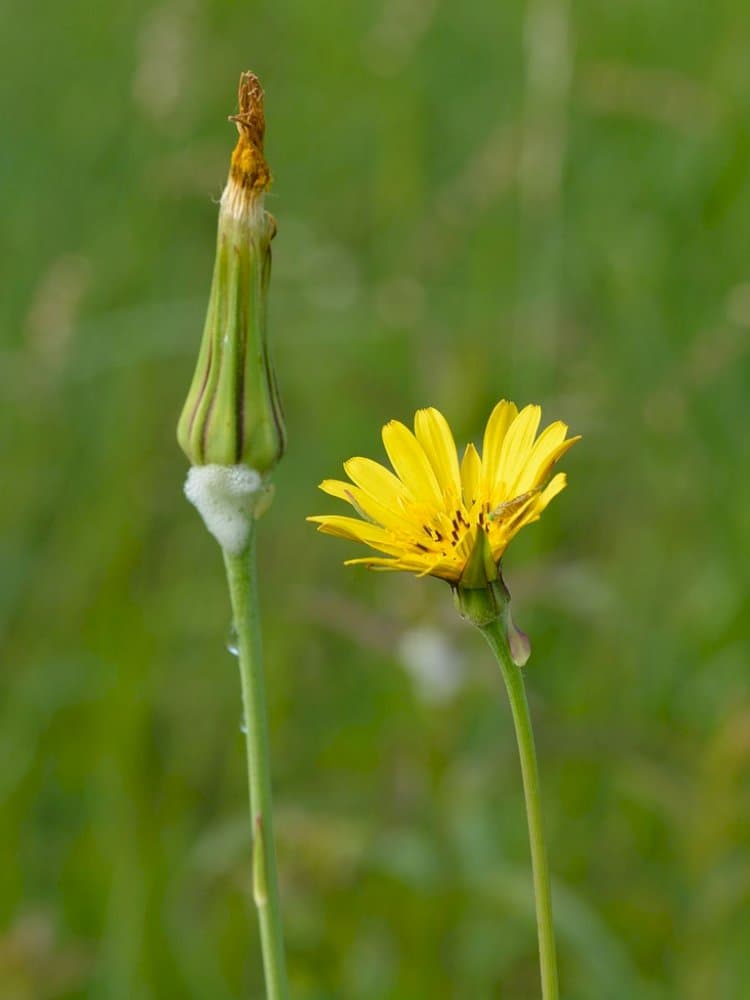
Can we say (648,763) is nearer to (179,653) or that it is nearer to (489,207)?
(179,653)

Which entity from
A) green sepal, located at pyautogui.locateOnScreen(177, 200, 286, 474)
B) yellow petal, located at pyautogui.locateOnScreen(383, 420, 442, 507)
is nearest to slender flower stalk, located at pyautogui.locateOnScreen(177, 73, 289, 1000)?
green sepal, located at pyautogui.locateOnScreen(177, 200, 286, 474)

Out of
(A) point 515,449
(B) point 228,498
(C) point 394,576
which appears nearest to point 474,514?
(A) point 515,449

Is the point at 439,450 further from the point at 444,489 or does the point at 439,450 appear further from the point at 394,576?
the point at 394,576

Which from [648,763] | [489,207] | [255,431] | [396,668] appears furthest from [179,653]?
[255,431]

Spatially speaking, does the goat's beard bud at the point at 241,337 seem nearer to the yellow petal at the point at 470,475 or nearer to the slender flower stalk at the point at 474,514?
the slender flower stalk at the point at 474,514

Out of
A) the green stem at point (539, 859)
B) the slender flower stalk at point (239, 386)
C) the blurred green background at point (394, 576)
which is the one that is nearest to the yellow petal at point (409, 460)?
the slender flower stalk at point (239, 386)

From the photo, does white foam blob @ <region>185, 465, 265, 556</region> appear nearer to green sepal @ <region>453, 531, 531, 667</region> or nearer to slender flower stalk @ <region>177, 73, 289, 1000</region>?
slender flower stalk @ <region>177, 73, 289, 1000</region>
